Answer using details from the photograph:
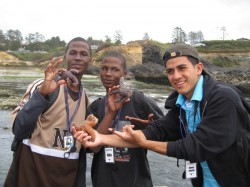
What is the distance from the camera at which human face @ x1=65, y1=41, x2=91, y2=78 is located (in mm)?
4430

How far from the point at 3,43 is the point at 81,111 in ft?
383

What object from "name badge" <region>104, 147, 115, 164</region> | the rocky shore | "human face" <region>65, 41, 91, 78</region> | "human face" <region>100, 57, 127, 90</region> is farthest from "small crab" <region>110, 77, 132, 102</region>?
the rocky shore

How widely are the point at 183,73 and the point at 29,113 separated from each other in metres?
1.72

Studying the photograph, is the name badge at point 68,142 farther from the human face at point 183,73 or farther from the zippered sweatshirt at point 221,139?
the human face at point 183,73

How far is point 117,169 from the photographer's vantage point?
409cm

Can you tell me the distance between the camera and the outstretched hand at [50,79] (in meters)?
3.72

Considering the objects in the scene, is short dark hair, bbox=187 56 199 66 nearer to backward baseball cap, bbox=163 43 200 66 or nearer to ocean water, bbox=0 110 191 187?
backward baseball cap, bbox=163 43 200 66

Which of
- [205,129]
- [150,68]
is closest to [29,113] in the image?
[205,129]

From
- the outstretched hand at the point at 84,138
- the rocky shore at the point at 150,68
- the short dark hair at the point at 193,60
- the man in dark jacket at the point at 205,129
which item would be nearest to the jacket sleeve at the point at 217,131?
the man in dark jacket at the point at 205,129

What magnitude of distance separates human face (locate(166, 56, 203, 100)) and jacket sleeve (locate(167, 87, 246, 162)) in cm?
33

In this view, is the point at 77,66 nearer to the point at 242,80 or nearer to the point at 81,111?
the point at 81,111

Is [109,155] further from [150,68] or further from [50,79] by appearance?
[150,68]

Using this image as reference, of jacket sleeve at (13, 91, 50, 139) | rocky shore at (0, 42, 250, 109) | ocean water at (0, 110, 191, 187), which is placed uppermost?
jacket sleeve at (13, 91, 50, 139)

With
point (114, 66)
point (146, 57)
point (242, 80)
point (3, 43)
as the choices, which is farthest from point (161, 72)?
point (3, 43)
